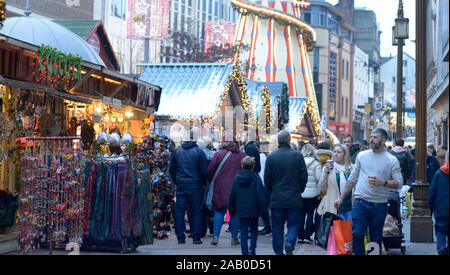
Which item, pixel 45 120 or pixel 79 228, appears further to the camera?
pixel 45 120

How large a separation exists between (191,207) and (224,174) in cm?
83

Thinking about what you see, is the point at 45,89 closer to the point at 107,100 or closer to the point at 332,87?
the point at 107,100

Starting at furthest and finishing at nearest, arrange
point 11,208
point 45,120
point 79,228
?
point 45,120, point 79,228, point 11,208

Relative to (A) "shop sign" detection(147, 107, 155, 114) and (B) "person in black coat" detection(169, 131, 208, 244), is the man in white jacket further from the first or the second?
(A) "shop sign" detection(147, 107, 155, 114)

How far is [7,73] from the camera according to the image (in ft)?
39.0

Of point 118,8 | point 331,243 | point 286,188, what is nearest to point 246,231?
point 286,188

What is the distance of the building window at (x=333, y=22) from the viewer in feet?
231

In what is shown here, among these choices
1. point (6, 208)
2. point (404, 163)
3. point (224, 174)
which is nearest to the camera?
point (6, 208)

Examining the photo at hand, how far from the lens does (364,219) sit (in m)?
9.60

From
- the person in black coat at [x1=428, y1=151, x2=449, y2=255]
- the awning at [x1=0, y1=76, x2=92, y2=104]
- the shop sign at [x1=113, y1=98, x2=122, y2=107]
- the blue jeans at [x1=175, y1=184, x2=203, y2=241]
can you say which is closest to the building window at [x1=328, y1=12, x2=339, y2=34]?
the shop sign at [x1=113, y1=98, x2=122, y2=107]

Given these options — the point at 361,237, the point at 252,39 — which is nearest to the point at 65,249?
the point at 361,237

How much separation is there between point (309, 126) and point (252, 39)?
12245 millimetres

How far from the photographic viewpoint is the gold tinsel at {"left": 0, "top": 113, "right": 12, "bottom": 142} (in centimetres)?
1156
